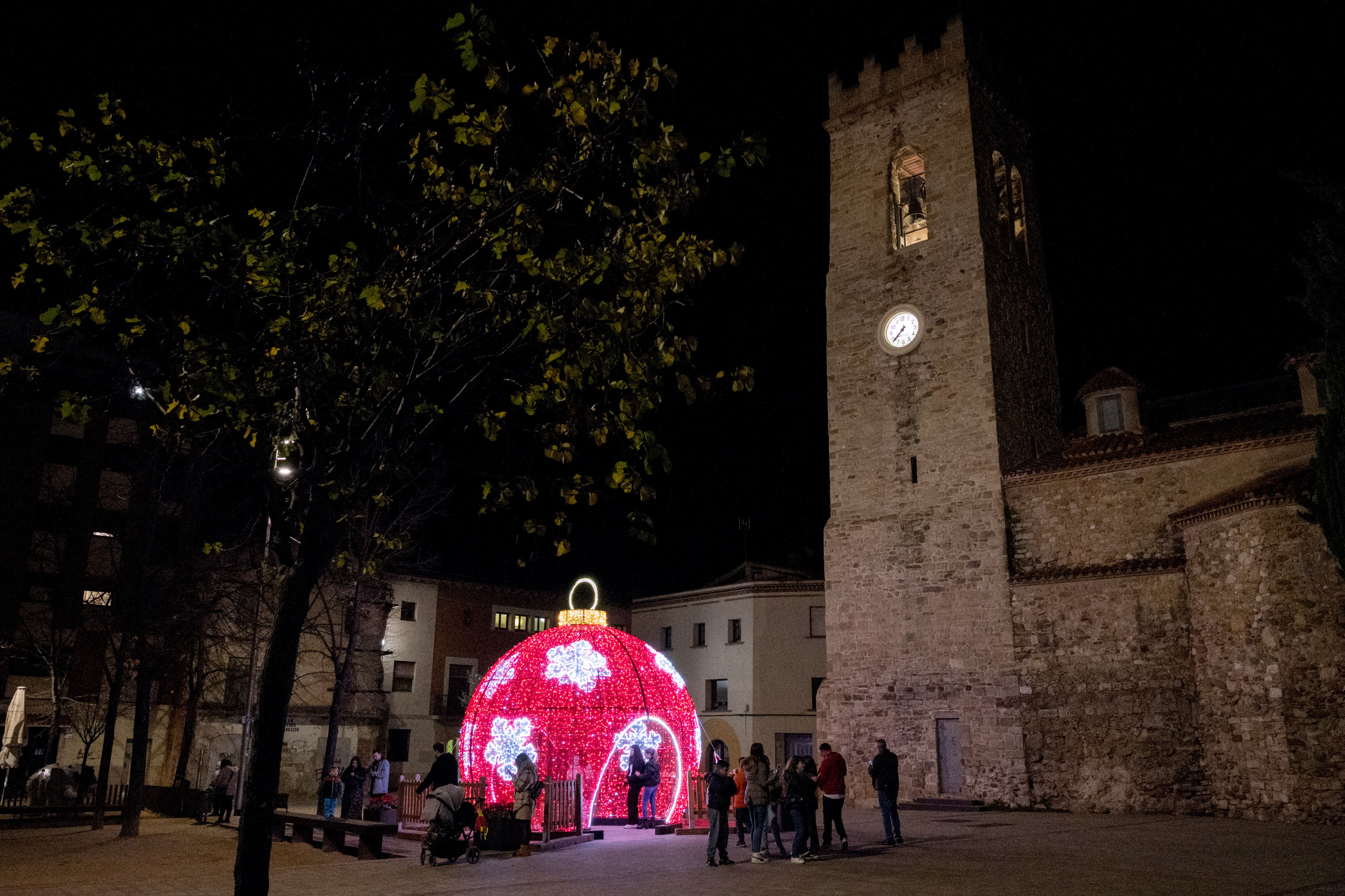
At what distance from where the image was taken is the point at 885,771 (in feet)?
45.4

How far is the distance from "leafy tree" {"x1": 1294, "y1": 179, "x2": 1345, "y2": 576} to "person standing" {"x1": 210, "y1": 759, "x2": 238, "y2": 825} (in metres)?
20.8

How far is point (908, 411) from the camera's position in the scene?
24172mm

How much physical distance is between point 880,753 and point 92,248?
1194cm

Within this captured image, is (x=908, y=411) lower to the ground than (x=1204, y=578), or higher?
higher

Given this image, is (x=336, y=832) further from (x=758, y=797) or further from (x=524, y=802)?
(x=758, y=797)

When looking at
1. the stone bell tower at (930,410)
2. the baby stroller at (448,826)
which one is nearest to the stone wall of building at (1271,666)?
the stone bell tower at (930,410)

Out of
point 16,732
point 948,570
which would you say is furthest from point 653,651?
point 16,732

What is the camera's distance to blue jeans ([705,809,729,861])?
11.7 metres

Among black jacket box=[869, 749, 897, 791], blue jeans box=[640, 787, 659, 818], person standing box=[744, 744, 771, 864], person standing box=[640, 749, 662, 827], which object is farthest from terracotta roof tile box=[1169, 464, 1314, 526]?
blue jeans box=[640, 787, 659, 818]

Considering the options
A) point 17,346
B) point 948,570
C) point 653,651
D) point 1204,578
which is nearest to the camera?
point 653,651

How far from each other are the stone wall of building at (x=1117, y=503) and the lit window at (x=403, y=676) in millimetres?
23734

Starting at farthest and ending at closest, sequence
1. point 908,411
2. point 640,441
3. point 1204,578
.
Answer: point 908,411, point 1204,578, point 640,441

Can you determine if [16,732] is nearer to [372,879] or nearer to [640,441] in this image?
[372,879]

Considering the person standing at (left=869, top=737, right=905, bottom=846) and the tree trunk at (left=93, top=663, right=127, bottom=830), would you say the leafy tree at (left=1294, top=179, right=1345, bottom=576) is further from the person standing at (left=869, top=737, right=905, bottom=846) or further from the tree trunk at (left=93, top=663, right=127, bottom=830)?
the tree trunk at (left=93, top=663, right=127, bottom=830)
